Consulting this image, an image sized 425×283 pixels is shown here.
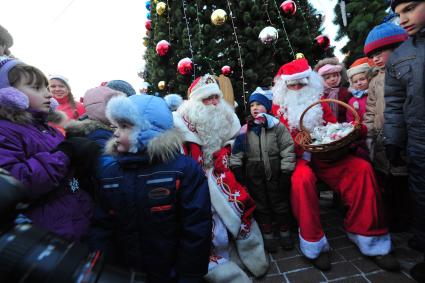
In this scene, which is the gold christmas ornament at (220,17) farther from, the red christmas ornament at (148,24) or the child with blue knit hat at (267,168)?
the red christmas ornament at (148,24)

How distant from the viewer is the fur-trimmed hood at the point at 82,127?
1760mm

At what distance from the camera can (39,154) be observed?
1.29 meters

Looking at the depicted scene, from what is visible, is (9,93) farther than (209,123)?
No

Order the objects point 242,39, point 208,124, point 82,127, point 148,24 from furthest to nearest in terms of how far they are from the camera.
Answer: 1. point 148,24
2. point 242,39
3. point 208,124
4. point 82,127

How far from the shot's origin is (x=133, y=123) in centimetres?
146

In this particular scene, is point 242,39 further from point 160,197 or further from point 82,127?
point 160,197

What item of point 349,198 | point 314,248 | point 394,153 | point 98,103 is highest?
point 98,103

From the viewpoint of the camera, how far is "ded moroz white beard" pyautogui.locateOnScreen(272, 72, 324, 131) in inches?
117

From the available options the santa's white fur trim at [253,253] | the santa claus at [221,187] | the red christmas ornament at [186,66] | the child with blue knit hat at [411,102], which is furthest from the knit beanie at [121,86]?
the child with blue knit hat at [411,102]

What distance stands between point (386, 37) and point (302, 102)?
103 centimetres

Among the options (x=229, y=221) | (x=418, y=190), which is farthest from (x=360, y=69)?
(x=229, y=221)

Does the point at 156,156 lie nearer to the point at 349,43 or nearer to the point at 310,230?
the point at 310,230

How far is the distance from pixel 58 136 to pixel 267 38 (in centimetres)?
325

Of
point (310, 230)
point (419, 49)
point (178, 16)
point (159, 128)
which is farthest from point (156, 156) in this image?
point (178, 16)
